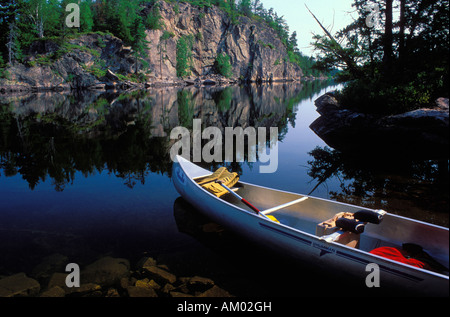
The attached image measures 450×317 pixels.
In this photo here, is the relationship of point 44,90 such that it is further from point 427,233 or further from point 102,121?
point 427,233

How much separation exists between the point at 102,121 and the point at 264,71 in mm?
90573

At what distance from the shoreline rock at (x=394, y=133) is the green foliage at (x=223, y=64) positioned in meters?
77.7

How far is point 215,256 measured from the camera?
6.27 m

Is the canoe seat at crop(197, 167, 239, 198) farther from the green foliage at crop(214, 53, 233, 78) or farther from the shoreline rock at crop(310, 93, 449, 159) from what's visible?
the green foliage at crop(214, 53, 233, 78)

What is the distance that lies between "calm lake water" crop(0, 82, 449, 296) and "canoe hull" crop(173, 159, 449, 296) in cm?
36

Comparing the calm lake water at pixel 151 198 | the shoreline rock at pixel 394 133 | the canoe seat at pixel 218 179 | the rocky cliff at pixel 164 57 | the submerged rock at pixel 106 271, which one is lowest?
the submerged rock at pixel 106 271

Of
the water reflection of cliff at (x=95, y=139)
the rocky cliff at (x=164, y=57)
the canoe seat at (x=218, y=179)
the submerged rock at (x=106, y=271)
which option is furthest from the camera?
the rocky cliff at (x=164, y=57)

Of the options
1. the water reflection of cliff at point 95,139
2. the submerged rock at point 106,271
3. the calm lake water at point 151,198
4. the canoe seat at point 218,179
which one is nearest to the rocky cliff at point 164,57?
the water reflection of cliff at point 95,139

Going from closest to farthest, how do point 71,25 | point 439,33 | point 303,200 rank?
1. point 303,200
2. point 439,33
3. point 71,25

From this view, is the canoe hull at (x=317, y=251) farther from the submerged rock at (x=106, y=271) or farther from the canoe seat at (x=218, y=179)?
the submerged rock at (x=106, y=271)

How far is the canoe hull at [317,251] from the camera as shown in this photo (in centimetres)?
412

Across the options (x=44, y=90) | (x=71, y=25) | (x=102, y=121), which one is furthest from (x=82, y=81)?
(x=102, y=121)

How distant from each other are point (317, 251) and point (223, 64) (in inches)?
3663

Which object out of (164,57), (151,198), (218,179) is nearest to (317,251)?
(218,179)
